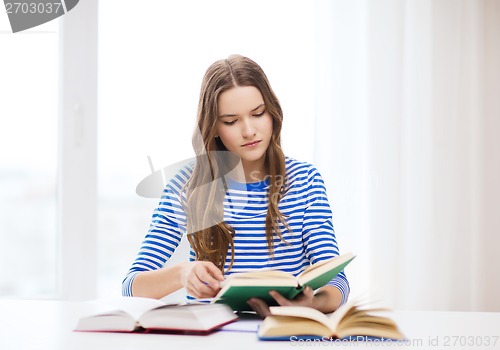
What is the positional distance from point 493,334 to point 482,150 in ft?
5.09

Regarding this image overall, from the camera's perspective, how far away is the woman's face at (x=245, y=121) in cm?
152

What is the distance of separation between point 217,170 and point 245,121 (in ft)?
0.57

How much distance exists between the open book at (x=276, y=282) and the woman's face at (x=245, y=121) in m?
0.55

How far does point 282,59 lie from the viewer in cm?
247

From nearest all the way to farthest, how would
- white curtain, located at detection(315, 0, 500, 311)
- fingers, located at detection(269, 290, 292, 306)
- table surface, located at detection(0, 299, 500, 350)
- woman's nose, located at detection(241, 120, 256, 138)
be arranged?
1. table surface, located at detection(0, 299, 500, 350)
2. fingers, located at detection(269, 290, 292, 306)
3. woman's nose, located at detection(241, 120, 256, 138)
4. white curtain, located at detection(315, 0, 500, 311)

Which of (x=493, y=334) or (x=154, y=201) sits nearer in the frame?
(x=493, y=334)

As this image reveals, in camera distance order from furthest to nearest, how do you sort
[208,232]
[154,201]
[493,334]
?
[154,201] < [208,232] < [493,334]

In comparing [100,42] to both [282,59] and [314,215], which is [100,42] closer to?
[282,59]

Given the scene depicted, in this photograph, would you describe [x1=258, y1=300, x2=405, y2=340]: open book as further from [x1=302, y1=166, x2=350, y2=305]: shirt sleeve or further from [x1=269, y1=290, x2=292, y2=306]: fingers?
[x1=302, y1=166, x2=350, y2=305]: shirt sleeve

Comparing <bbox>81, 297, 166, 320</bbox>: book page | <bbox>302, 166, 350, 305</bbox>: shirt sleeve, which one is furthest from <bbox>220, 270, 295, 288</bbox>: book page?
<bbox>302, 166, 350, 305</bbox>: shirt sleeve

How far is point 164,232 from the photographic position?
5.15 feet

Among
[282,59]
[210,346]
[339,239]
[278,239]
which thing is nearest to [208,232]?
[278,239]

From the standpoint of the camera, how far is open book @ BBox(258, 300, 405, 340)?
866mm

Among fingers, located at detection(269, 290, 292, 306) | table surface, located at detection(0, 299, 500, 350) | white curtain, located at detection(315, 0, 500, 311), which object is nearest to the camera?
table surface, located at detection(0, 299, 500, 350)
